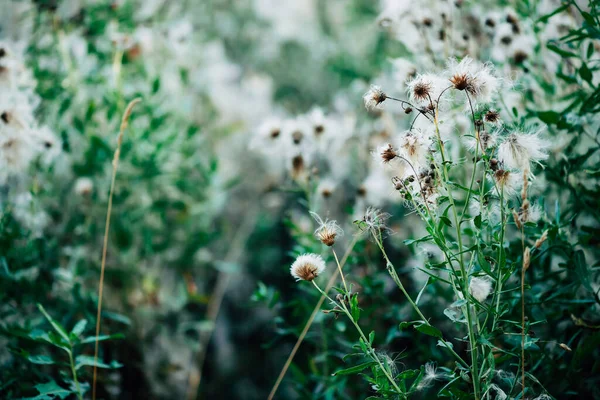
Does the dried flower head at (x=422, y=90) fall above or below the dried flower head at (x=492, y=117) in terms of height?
above

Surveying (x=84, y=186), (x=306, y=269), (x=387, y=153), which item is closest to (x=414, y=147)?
(x=387, y=153)

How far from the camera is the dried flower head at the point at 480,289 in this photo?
2.67 ft

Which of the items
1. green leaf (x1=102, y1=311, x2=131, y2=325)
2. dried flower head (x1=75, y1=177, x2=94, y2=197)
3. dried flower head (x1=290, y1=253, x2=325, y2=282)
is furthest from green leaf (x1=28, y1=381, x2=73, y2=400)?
dried flower head (x1=75, y1=177, x2=94, y2=197)

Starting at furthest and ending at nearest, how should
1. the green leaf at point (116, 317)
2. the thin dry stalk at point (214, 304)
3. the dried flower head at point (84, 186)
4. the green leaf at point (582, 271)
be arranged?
the thin dry stalk at point (214, 304)
the dried flower head at point (84, 186)
the green leaf at point (116, 317)
the green leaf at point (582, 271)

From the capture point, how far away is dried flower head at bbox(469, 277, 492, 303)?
82 centimetres

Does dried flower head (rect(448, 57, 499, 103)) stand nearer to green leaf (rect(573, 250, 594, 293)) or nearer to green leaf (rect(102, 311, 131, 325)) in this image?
green leaf (rect(573, 250, 594, 293))

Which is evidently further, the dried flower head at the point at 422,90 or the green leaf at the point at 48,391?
the green leaf at the point at 48,391

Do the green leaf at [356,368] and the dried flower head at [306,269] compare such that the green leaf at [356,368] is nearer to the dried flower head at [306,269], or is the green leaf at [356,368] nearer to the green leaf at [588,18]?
the dried flower head at [306,269]

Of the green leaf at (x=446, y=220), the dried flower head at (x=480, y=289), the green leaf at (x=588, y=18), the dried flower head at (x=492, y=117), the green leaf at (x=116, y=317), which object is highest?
the green leaf at (x=588, y=18)

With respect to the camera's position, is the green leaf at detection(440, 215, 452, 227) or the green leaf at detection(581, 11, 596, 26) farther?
the green leaf at detection(581, 11, 596, 26)

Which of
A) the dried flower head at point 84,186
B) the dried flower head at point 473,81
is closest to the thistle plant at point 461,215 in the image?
the dried flower head at point 473,81

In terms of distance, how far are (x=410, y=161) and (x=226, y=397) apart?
1361mm

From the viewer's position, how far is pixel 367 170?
1.74 metres

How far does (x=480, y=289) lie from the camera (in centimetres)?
82
